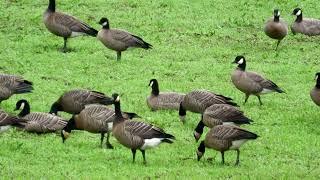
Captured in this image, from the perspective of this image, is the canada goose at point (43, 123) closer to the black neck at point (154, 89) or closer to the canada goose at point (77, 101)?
the canada goose at point (77, 101)

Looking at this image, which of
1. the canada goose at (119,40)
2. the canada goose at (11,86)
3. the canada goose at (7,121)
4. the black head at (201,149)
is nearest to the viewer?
the black head at (201,149)

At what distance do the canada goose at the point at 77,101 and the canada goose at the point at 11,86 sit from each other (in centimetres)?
101

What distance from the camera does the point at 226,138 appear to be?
51.0 feet

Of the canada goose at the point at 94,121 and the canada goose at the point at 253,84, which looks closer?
the canada goose at the point at 94,121

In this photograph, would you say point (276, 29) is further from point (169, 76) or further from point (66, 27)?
point (66, 27)

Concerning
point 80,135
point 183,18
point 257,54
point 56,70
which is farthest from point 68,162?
point 183,18

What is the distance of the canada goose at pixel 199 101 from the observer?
18891mm

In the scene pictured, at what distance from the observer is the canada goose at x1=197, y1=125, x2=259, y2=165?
15445 millimetres

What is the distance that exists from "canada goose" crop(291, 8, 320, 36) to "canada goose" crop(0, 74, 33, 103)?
1281cm

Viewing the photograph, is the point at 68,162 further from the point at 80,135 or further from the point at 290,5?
the point at 290,5

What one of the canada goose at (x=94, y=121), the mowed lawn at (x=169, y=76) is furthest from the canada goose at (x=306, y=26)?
the canada goose at (x=94, y=121)

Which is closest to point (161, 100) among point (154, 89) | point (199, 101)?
point (154, 89)

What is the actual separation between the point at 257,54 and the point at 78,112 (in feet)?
31.0

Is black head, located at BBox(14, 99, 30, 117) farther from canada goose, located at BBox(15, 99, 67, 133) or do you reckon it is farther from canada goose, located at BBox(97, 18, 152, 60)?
canada goose, located at BBox(97, 18, 152, 60)
